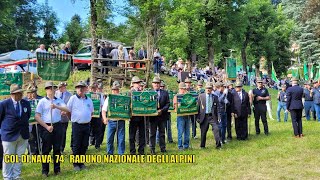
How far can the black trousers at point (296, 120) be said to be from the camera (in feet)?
42.2

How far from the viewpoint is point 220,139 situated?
11859 millimetres

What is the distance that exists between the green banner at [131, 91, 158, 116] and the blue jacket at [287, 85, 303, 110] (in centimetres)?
516

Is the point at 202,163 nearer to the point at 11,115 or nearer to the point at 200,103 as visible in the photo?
the point at 200,103

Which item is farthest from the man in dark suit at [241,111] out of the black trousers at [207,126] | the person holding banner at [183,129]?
the person holding banner at [183,129]

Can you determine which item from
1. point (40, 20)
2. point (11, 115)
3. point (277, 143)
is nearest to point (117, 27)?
point (277, 143)

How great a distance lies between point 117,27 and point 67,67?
1309 centimetres

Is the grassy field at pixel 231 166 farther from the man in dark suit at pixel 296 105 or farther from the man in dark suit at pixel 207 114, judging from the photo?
the man in dark suit at pixel 296 105

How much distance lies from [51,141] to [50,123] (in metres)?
0.41

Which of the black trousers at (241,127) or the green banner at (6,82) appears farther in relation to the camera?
the black trousers at (241,127)

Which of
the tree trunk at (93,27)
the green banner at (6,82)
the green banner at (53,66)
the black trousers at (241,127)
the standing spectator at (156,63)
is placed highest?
the tree trunk at (93,27)

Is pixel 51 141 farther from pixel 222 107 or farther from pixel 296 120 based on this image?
pixel 296 120

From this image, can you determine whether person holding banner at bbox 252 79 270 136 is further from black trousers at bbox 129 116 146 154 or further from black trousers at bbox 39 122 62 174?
black trousers at bbox 39 122 62 174

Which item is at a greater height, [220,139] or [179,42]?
[179,42]

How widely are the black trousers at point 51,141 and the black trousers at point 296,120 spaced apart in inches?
316
